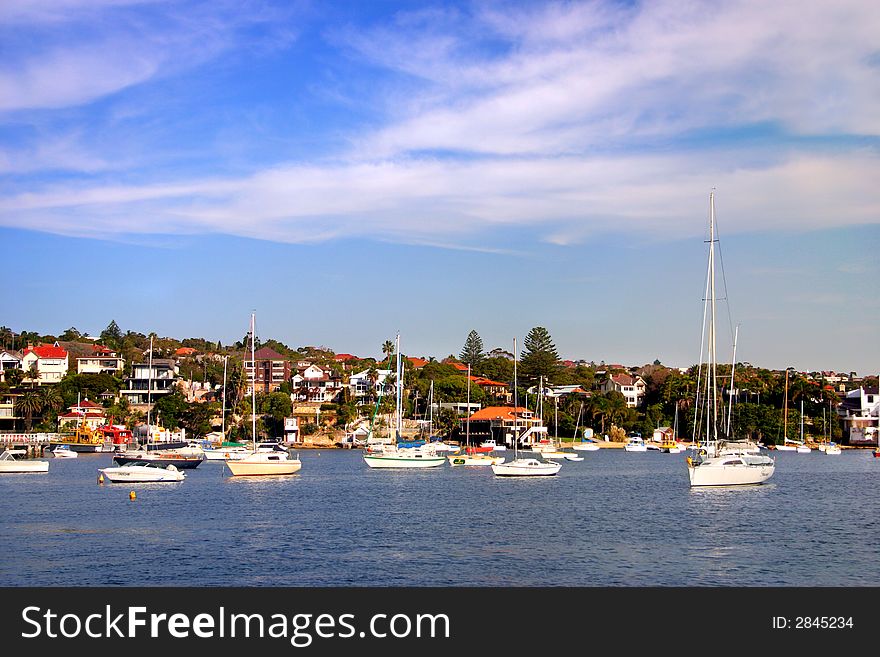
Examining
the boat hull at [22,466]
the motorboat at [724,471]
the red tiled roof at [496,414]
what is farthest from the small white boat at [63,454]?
the motorboat at [724,471]

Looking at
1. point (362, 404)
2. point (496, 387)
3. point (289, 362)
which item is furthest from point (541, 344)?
point (289, 362)

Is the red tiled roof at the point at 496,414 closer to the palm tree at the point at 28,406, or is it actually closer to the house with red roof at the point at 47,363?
the palm tree at the point at 28,406

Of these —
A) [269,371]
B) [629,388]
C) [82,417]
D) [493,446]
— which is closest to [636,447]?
[493,446]

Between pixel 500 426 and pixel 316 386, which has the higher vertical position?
pixel 316 386

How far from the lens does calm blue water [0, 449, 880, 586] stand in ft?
111

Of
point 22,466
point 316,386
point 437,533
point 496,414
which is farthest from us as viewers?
point 316,386

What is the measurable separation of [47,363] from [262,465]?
11388cm

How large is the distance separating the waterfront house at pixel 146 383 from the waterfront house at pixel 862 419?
390 feet

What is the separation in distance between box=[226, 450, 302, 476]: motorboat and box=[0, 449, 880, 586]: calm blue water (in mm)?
1502

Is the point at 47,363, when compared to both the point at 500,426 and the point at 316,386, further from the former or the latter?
the point at 500,426

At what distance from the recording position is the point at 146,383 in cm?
17000

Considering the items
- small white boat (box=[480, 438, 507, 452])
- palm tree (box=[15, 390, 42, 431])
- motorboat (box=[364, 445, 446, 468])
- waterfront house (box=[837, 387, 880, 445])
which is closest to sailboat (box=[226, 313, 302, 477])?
motorboat (box=[364, 445, 446, 468])

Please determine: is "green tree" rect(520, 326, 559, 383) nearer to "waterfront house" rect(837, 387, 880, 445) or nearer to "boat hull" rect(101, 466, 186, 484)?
"waterfront house" rect(837, 387, 880, 445)
